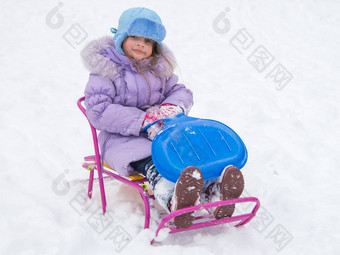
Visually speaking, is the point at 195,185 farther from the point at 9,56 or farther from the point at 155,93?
the point at 9,56

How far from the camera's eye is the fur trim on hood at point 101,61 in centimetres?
221

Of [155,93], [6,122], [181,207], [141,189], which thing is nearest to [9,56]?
[6,122]

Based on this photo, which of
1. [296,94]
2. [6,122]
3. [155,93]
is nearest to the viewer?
[155,93]

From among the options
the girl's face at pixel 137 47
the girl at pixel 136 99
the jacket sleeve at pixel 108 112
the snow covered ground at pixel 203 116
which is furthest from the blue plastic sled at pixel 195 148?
the girl's face at pixel 137 47

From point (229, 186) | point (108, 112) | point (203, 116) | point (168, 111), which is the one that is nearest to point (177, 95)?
point (168, 111)

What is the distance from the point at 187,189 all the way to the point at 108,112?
698mm

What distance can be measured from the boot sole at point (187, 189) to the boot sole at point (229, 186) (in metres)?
0.14

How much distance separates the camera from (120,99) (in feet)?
7.46

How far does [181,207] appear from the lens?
1788 millimetres

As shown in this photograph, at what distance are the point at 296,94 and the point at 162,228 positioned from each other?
292 cm

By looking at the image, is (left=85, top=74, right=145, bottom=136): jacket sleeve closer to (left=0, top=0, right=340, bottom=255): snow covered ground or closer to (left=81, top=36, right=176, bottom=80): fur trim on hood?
(left=81, top=36, right=176, bottom=80): fur trim on hood

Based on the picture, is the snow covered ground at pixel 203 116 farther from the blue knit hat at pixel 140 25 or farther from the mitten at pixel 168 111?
the blue knit hat at pixel 140 25

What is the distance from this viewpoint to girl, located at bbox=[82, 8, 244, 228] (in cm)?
195

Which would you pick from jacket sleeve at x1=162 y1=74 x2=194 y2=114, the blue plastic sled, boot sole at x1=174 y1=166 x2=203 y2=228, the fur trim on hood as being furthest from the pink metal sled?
jacket sleeve at x1=162 y1=74 x2=194 y2=114
